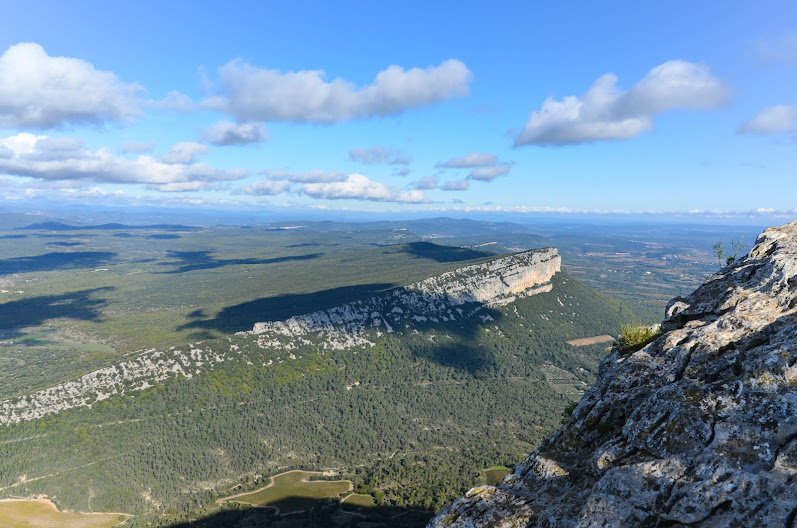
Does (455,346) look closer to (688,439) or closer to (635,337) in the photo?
(635,337)

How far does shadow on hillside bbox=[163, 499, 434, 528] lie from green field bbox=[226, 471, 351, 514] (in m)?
2.69

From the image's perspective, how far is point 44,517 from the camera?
79.5m

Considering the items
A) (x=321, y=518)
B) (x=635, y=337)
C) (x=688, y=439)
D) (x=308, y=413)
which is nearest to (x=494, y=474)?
(x=321, y=518)

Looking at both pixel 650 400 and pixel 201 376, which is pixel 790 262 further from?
pixel 201 376

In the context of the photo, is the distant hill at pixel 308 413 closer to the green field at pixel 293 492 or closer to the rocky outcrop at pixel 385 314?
the rocky outcrop at pixel 385 314

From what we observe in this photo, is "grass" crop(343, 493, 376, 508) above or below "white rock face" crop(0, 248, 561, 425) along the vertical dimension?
below

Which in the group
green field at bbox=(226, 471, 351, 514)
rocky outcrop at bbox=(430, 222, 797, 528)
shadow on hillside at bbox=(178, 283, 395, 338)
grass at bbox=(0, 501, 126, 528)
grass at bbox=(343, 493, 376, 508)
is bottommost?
green field at bbox=(226, 471, 351, 514)

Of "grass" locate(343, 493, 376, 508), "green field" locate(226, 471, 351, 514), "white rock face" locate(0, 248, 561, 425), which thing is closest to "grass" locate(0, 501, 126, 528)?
"green field" locate(226, 471, 351, 514)

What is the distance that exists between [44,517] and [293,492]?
48520mm

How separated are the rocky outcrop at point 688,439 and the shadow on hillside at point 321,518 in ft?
240

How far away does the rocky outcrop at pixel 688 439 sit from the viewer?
387 inches

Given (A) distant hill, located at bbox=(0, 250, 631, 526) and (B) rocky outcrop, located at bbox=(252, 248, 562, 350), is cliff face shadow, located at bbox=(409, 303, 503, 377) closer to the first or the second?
(A) distant hill, located at bbox=(0, 250, 631, 526)

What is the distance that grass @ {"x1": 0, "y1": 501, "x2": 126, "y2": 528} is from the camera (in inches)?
3044

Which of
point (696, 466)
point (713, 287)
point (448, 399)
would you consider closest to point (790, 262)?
point (713, 287)
